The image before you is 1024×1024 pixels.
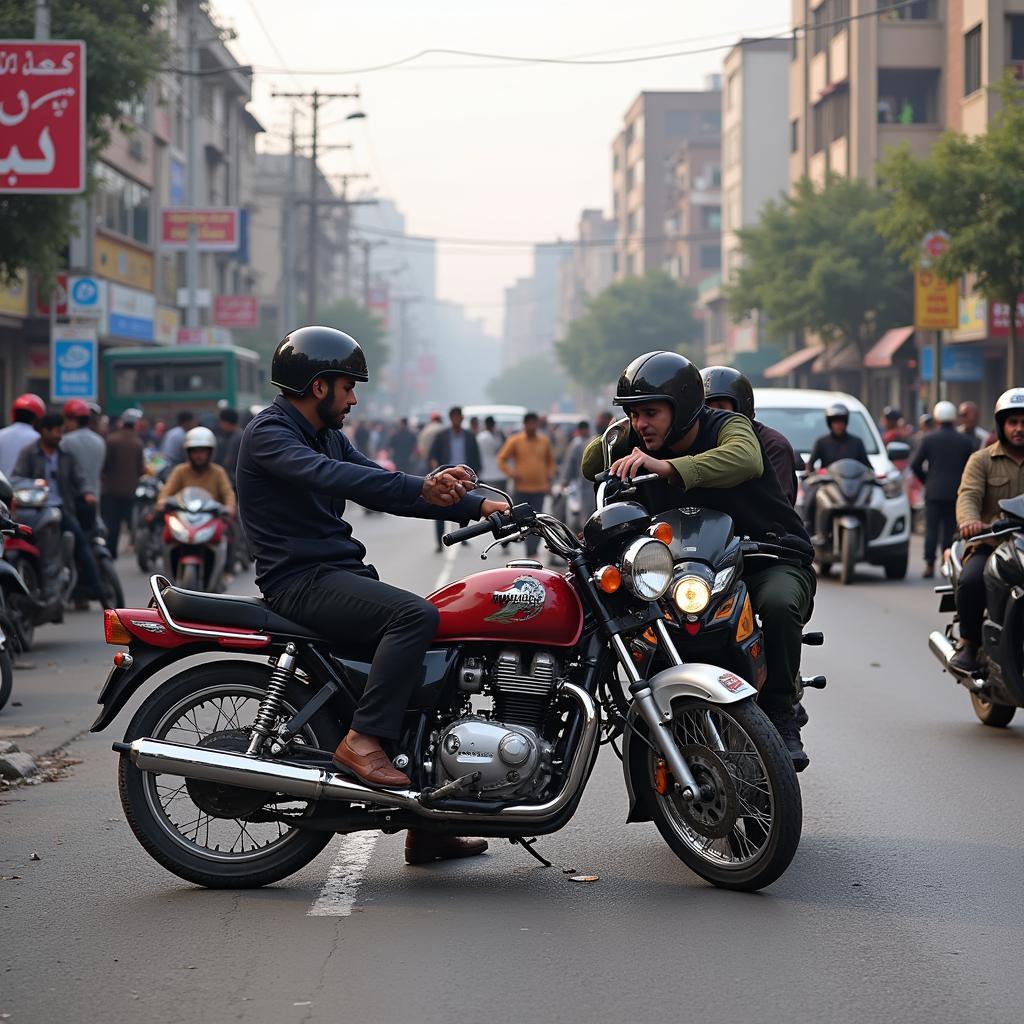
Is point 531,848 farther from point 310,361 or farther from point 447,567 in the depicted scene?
point 447,567

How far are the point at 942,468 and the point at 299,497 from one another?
529 inches

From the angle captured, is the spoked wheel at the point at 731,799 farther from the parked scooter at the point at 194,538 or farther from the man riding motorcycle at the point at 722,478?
the parked scooter at the point at 194,538

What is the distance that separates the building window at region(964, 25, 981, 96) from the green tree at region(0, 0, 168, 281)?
77.6 feet

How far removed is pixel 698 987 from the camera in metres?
4.79

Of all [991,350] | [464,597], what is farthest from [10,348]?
[464,597]

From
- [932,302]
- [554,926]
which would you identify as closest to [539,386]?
[932,302]

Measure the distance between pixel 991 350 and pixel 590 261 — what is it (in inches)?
4878

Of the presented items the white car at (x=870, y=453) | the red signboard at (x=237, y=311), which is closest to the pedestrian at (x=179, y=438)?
the white car at (x=870, y=453)

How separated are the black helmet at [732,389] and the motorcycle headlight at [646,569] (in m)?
1.53

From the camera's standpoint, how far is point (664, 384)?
6.20 metres

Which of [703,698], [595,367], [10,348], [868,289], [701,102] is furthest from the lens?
[701,102]

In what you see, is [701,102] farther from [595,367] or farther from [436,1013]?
[436,1013]

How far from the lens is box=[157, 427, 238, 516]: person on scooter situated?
640 inches

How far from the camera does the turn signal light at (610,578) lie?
5.79 m
